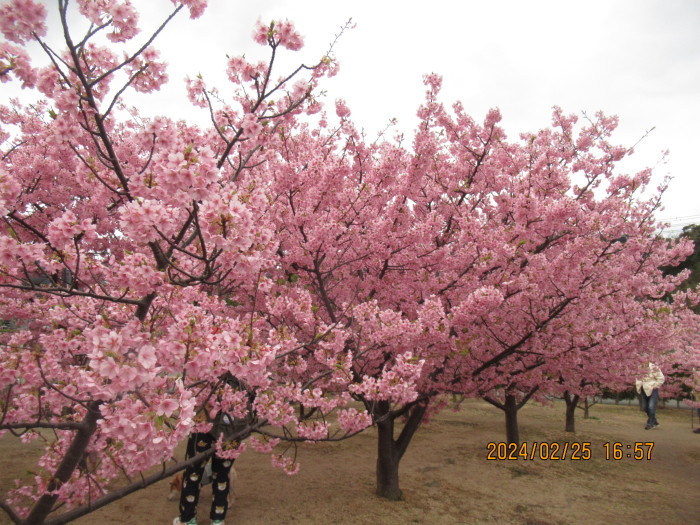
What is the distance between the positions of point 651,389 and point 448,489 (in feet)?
31.1

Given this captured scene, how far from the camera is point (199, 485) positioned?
4.86m

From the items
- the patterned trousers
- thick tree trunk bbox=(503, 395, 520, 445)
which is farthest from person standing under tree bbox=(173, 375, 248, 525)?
thick tree trunk bbox=(503, 395, 520, 445)

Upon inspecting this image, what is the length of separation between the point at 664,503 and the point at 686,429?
10138mm

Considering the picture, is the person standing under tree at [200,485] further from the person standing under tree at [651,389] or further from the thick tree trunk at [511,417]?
the person standing under tree at [651,389]

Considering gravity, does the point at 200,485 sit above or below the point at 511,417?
below

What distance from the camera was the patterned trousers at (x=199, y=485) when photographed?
4789mm

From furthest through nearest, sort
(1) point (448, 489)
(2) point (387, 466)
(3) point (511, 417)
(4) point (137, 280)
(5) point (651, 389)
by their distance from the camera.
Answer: (5) point (651, 389), (3) point (511, 417), (1) point (448, 489), (2) point (387, 466), (4) point (137, 280)

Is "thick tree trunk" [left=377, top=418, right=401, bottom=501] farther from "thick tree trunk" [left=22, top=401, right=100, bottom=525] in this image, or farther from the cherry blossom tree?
"thick tree trunk" [left=22, top=401, right=100, bottom=525]

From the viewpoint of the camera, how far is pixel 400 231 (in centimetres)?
568

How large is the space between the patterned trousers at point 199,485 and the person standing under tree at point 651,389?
11.2 metres

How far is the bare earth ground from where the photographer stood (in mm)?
5488

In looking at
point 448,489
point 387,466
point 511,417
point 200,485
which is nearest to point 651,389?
point 511,417

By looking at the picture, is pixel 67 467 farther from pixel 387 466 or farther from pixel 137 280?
pixel 387 466

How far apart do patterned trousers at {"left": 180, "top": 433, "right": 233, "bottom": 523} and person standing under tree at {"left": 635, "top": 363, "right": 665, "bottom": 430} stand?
36.7ft
